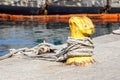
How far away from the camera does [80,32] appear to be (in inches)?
313

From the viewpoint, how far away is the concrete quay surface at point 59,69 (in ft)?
22.8

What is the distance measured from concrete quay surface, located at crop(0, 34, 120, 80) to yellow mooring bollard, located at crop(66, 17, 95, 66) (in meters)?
0.13

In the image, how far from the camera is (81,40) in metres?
7.92

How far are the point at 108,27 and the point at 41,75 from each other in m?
24.2

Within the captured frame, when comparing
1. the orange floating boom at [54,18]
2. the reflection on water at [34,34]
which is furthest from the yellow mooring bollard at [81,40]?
the orange floating boom at [54,18]

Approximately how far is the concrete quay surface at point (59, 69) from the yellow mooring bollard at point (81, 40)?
13 cm

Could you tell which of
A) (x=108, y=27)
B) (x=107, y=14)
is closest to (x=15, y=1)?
(x=107, y=14)

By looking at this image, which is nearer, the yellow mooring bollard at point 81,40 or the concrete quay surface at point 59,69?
the concrete quay surface at point 59,69

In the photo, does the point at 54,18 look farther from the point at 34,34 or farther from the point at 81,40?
the point at 81,40

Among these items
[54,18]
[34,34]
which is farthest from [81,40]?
[54,18]

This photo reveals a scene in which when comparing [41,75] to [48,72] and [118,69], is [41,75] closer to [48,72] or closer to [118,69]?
[48,72]

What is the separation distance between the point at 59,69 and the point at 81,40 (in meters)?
0.71

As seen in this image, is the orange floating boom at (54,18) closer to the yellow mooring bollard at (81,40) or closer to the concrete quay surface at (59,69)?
the concrete quay surface at (59,69)

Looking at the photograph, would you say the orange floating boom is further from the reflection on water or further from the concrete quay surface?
the concrete quay surface
